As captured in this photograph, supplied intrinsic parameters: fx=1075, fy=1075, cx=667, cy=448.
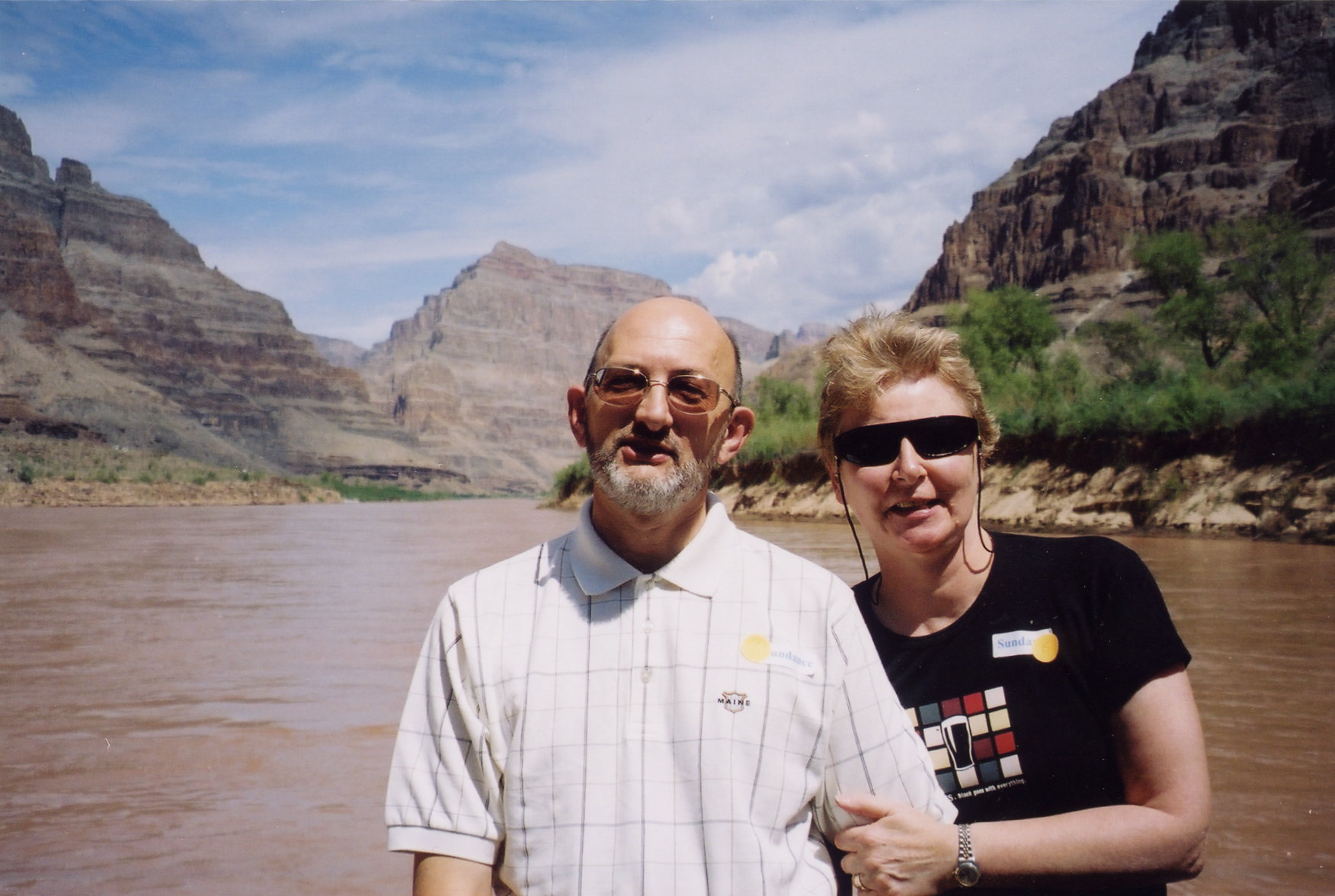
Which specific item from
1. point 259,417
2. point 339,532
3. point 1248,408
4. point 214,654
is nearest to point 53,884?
point 214,654

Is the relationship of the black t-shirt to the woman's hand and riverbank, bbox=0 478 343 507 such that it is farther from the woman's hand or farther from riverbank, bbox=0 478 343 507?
riverbank, bbox=0 478 343 507

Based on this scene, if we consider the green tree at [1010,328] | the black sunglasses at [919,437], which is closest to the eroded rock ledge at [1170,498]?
the black sunglasses at [919,437]

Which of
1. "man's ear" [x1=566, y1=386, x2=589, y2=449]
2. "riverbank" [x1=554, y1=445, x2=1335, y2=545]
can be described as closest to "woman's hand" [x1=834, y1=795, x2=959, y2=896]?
"man's ear" [x1=566, y1=386, x2=589, y2=449]

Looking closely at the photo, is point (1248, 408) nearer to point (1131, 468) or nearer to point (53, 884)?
point (1131, 468)

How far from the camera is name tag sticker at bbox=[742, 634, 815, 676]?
1.98 meters

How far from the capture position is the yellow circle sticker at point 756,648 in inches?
78.0

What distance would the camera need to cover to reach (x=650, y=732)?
196cm

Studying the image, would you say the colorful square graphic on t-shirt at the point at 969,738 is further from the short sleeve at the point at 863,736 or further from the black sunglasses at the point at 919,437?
the black sunglasses at the point at 919,437

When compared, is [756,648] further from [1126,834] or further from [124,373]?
[124,373]

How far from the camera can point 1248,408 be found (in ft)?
72.9

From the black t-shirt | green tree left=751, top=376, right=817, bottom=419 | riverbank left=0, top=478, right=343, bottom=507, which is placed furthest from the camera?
riverbank left=0, top=478, right=343, bottom=507

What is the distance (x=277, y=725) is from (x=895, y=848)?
230 inches

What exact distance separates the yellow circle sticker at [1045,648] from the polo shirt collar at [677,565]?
0.69 m

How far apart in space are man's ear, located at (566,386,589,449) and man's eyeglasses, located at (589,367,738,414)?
9 centimetres
